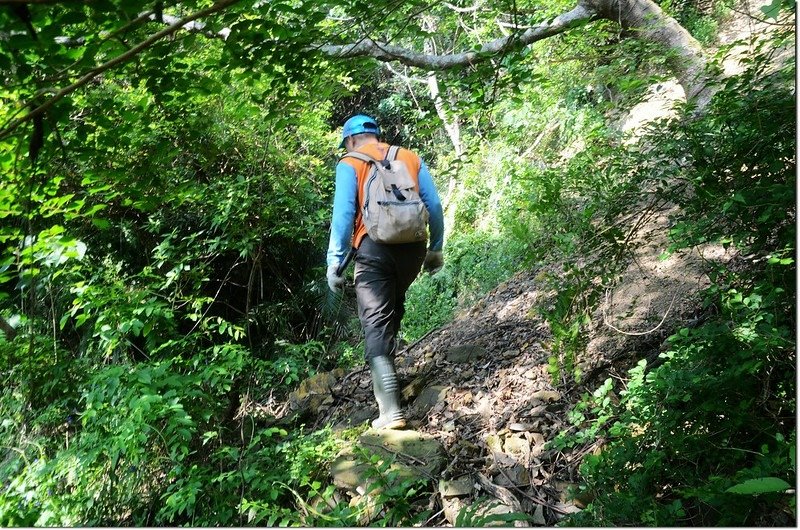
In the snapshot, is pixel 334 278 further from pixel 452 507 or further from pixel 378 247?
pixel 452 507

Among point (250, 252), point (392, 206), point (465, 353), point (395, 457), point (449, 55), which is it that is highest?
point (449, 55)

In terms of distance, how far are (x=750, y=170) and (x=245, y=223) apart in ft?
14.5

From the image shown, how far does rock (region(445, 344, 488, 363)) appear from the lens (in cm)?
429

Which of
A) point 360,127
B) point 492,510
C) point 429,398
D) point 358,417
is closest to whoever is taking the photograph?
point 492,510

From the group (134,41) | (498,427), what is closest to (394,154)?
(134,41)

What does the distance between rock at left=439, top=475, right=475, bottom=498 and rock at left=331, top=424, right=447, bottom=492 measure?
4.9 inches

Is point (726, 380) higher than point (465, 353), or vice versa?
point (726, 380)

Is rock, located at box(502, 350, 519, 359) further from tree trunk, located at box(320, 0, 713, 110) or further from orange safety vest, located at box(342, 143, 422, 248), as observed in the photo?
tree trunk, located at box(320, 0, 713, 110)

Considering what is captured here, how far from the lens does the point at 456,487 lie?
271cm

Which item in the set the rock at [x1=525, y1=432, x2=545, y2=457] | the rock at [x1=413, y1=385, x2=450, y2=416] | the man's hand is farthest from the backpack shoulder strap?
the rock at [x1=525, y1=432, x2=545, y2=457]

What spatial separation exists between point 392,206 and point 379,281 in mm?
535

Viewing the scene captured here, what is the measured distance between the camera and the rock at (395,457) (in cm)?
285

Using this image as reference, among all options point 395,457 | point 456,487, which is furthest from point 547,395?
point 395,457

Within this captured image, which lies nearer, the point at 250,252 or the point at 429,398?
the point at 429,398
